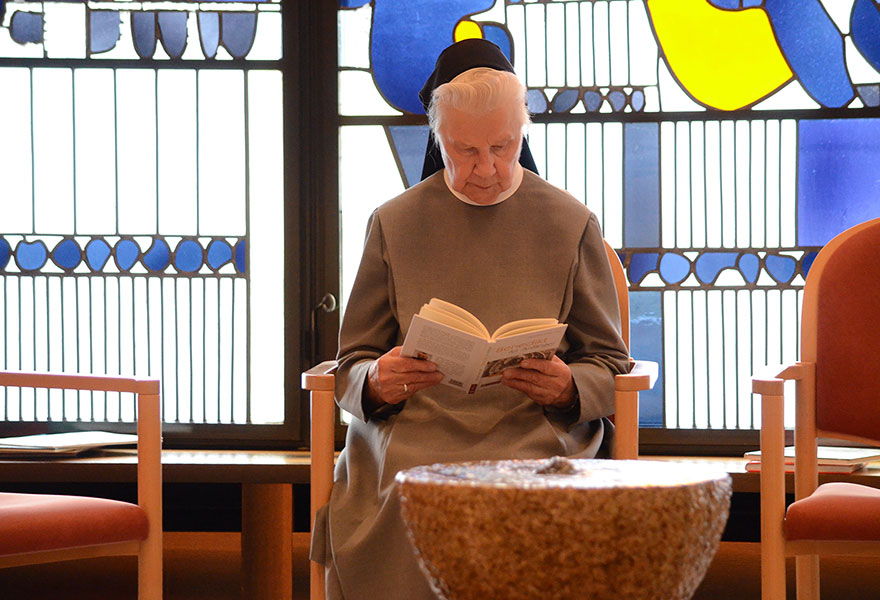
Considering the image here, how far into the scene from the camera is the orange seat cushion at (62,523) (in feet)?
6.95

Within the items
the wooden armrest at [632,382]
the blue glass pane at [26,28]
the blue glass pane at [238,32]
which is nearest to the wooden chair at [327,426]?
the wooden armrest at [632,382]

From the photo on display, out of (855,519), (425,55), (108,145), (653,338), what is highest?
(425,55)

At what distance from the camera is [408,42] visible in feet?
11.7

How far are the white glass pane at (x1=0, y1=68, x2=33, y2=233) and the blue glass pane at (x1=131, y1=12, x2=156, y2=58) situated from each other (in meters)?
0.42

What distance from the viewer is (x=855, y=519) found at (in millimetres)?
1992

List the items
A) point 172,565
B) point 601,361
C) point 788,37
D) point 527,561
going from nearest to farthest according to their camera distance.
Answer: point 527,561 < point 601,361 < point 788,37 < point 172,565

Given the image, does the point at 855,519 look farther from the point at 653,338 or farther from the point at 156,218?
the point at 156,218

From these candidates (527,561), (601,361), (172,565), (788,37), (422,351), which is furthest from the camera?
(172,565)

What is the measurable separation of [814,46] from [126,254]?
2.55 m

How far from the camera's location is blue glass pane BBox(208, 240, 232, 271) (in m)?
3.58

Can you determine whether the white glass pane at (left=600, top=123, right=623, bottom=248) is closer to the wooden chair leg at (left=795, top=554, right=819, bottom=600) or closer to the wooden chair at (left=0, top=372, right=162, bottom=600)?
the wooden chair leg at (left=795, top=554, right=819, bottom=600)

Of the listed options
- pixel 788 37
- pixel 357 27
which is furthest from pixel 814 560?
pixel 357 27

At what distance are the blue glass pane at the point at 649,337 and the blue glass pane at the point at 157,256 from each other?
1686mm

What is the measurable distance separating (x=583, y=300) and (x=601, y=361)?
163mm
